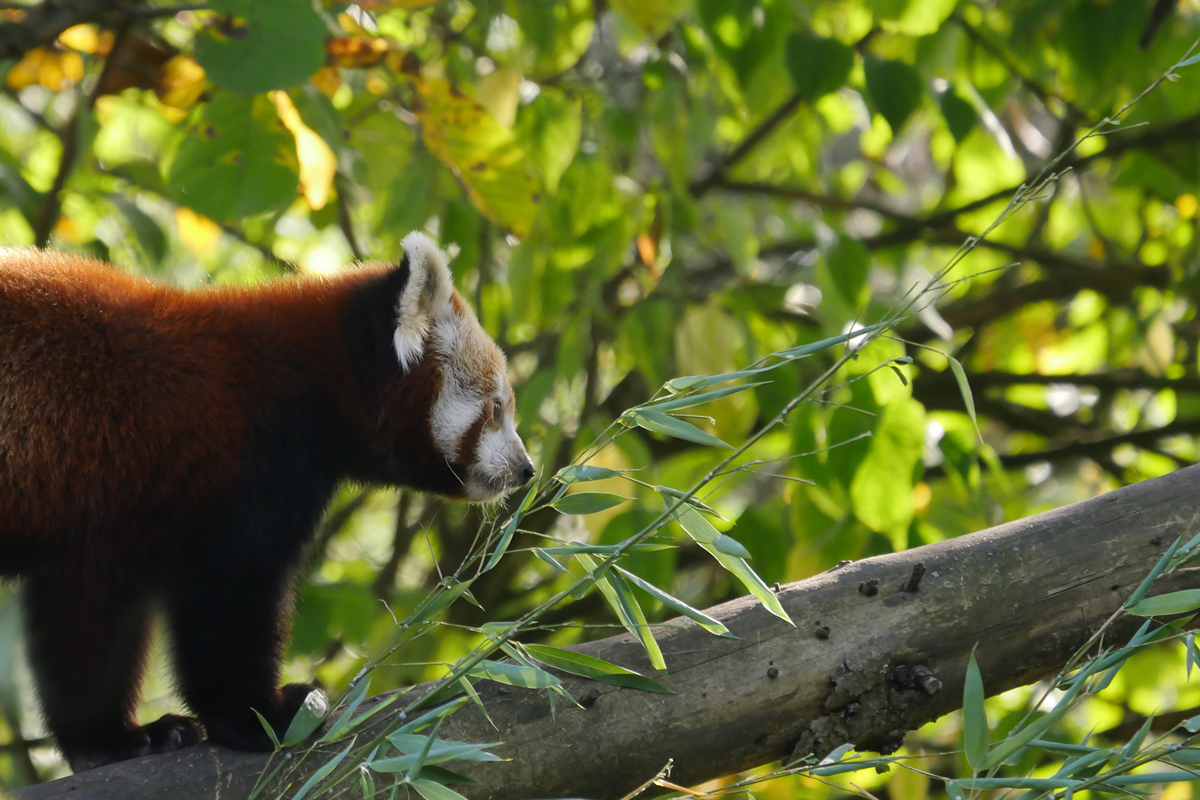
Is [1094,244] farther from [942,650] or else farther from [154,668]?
[154,668]

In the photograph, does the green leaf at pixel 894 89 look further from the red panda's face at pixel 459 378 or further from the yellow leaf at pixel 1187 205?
the yellow leaf at pixel 1187 205

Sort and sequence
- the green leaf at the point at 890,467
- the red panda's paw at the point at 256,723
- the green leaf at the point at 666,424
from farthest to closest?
1. the green leaf at the point at 890,467
2. the red panda's paw at the point at 256,723
3. the green leaf at the point at 666,424

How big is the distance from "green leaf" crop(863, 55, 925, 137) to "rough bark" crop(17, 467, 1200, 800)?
122 cm

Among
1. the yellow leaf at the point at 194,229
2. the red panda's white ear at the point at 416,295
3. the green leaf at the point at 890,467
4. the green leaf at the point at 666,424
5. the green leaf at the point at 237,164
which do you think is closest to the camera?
the green leaf at the point at 666,424

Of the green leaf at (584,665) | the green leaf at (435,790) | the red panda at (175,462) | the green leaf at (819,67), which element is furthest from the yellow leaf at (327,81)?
the green leaf at (435,790)

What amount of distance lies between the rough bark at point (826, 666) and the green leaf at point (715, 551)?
130 millimetres

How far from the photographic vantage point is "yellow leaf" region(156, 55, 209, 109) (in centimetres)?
301

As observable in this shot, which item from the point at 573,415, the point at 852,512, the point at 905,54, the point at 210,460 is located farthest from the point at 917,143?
the point at 210,460

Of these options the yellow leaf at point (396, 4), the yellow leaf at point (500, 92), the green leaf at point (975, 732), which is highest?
the yellow leaf at point (396, 4)

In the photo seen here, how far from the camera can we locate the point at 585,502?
163 centimetres

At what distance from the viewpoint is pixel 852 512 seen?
8.48 feet

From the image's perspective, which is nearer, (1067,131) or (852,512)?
(852,512)

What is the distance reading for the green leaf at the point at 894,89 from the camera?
8.83 ft

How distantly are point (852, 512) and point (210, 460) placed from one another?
153 cm
